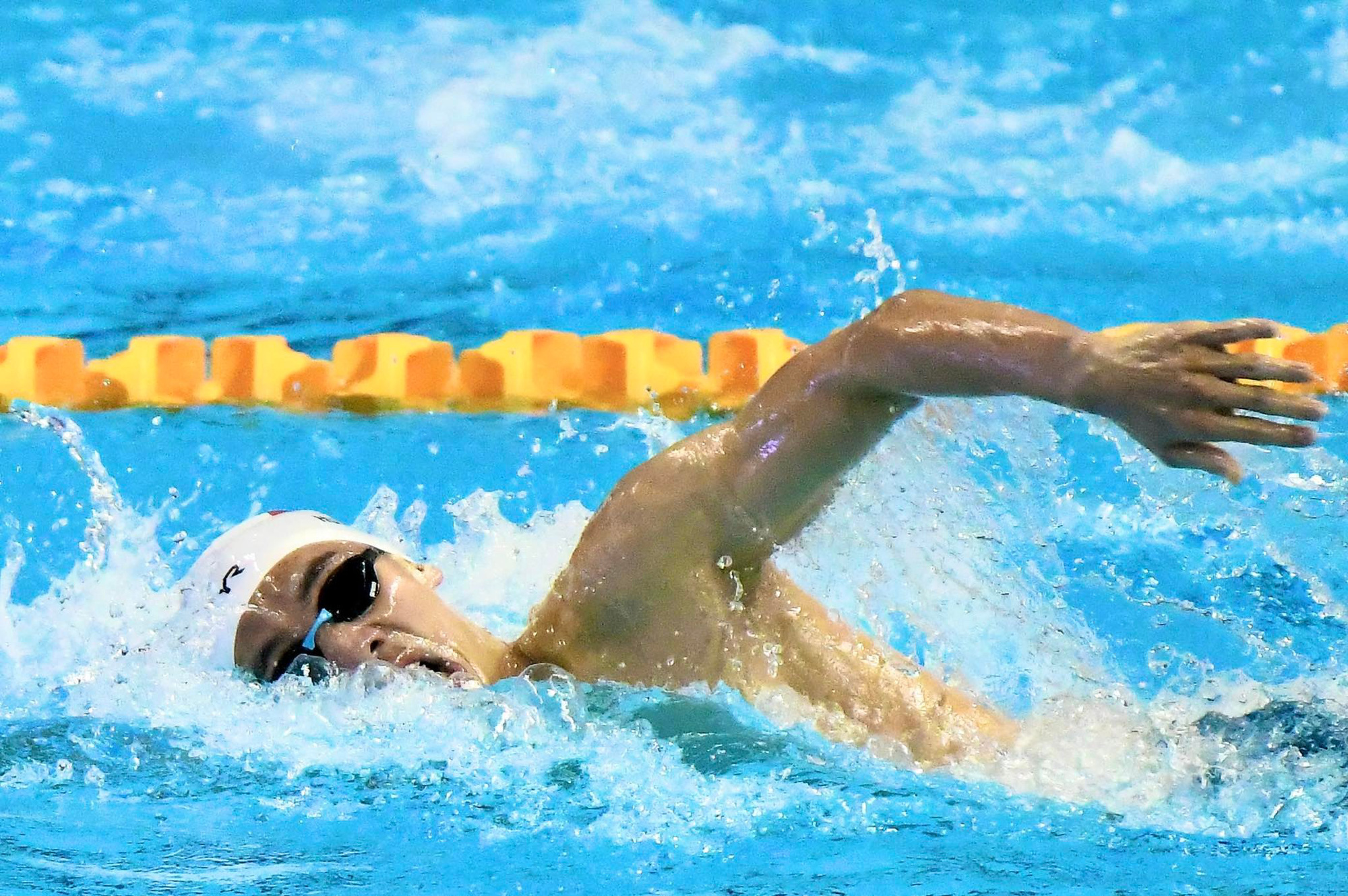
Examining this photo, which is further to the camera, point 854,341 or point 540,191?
point 540,191

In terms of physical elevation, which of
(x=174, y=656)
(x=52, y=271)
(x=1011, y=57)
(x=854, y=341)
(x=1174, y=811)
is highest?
(x=1011, y=57)

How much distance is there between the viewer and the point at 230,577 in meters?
2.11

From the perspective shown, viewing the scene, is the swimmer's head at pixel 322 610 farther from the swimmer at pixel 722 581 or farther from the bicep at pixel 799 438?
the bicep at pixel 799 438

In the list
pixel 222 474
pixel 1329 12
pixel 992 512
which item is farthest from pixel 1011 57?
pixel 992 512

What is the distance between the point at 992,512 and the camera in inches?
84.5

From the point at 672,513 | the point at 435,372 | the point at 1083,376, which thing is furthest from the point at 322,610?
the point at 435,372

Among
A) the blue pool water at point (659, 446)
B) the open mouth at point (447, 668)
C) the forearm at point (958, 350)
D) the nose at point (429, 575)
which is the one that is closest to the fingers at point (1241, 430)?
the forearm at point (958, 350)

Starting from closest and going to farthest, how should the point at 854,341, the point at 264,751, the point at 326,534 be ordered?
the point at 854,341, the point at 264,751, the point at 326,534

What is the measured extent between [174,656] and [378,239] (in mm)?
3213

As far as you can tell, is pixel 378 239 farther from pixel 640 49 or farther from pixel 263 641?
pixel 263 641

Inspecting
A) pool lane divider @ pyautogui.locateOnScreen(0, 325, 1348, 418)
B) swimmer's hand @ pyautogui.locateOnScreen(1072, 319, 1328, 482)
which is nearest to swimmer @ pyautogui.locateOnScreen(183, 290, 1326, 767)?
swimmer's hand @ pyautogui.locateOnScreen(1072, 319, 1328, 482)

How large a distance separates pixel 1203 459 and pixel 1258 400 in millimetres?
70

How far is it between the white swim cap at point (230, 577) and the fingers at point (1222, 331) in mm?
1211

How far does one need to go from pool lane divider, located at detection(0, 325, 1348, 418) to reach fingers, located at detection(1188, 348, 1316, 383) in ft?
9.68
